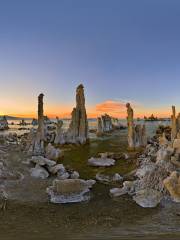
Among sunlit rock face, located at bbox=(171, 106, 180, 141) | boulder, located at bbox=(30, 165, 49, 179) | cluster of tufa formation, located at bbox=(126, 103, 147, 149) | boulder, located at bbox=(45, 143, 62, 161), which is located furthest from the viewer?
cluster of tufa formation, located at bbox=(126, 103, 147, 149)

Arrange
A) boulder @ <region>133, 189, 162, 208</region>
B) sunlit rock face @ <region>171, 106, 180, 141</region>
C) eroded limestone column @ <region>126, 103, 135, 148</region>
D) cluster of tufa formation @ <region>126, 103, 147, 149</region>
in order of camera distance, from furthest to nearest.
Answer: cluster of tufa formation @ <region>126, 103, 147, 149</region> < eroded limestone column @ <region>126, 103, 135, 148</region> < sunlit rock face @ <region>171, 106, 180, 141</region> < boulder @ <region>133, 189, 162, 208</region>

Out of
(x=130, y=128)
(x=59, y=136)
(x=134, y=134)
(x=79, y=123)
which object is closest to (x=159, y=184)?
(x=134, y=134)

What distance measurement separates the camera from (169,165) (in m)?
14.4

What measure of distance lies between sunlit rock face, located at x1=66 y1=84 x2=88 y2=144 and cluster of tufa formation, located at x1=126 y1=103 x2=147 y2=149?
800cm

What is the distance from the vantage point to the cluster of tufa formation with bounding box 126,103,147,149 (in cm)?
3055

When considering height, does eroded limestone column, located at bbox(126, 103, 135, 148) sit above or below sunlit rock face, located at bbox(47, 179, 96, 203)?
above

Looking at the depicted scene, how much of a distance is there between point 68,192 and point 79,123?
26.2m

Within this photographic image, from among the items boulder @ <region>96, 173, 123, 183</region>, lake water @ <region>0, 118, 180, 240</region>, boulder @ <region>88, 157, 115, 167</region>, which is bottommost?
lake water @ <region>0, 118, 180, 240</region>

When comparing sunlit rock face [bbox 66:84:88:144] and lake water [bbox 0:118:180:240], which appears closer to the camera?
lake water [bbox 0:118:180:240]

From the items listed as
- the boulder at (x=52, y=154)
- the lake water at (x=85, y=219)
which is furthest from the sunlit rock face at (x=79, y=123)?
the lake water at (x=85, y=219)

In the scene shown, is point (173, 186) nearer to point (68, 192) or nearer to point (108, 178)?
point (68, 192)

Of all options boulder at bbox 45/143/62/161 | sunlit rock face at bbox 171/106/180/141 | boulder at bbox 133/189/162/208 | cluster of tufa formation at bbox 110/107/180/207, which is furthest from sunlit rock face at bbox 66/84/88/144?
boulder at bbox 133/189/162/208

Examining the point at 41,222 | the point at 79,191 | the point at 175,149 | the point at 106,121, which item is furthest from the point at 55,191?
the point at 106,121

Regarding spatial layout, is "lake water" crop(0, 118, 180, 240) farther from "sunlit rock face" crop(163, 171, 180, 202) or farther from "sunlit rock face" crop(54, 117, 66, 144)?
"sunlit rock face" crop(54, 117, 66, 144)
